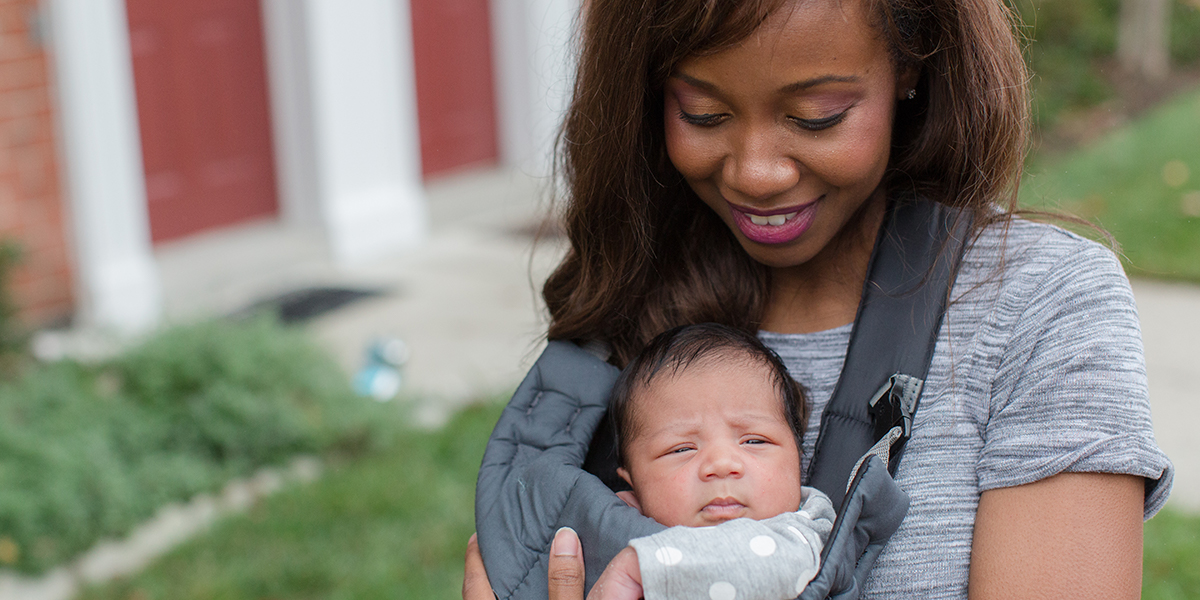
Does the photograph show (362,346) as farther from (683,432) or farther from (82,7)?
(683,432)

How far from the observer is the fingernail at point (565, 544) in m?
1.56

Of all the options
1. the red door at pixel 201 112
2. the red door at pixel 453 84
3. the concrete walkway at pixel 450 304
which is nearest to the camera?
the concrete walkway at pixel 450 304

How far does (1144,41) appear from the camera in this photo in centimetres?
1095

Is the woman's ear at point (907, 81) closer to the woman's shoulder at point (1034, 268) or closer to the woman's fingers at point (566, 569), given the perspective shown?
the woman's shoulder at point (1034, 268)

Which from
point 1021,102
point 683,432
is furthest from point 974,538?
point 1021,102

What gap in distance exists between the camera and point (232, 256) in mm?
6664

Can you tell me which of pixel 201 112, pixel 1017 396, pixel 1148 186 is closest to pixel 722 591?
pixel 1017 396

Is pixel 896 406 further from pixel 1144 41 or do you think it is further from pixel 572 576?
pixel 1144 41

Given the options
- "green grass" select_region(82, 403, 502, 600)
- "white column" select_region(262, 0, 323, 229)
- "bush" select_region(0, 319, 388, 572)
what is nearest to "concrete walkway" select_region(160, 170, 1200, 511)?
"white column" select_region(262, 0, 323, 229)

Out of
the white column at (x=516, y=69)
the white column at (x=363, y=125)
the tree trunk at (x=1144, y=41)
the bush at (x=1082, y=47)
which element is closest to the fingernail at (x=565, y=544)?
the white column at (x=363, y=125)

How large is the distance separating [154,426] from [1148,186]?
5950 millimetres

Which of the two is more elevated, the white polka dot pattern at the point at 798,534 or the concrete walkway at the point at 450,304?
the white polka dot pattern at the point at 798,534

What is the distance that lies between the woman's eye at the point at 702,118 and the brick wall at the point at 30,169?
14.5 feet

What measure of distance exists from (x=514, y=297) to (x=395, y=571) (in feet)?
10.2
